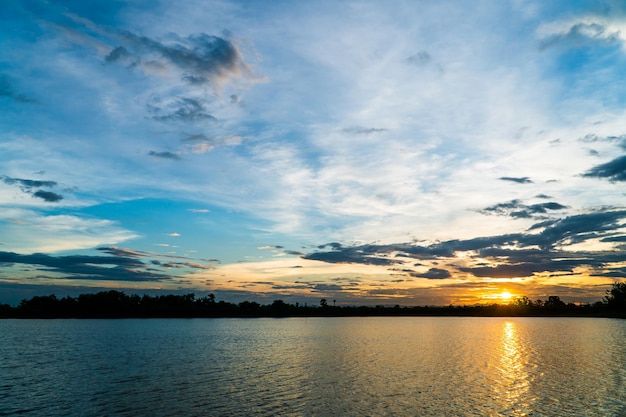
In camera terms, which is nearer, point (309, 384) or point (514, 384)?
point (309, 384)

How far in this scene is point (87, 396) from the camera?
44.1 m

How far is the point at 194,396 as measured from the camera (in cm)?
4366

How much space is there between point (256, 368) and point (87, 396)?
82.7ft

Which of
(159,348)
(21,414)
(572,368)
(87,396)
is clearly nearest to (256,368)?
(87,396)

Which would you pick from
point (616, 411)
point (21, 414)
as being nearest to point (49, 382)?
point (21, 414)

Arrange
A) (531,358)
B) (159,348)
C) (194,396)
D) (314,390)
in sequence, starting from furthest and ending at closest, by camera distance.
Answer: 1. (159,348)
2. (531,358)
3. (314,390)
4. (194,396)

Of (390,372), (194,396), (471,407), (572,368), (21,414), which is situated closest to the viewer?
(21,414)

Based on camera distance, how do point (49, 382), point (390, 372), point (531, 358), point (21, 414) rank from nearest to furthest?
point (21, 414) → point (49, 382) → point (390, 372) → point (531, 358)

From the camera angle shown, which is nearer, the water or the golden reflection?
the water

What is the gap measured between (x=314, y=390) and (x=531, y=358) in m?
53.7

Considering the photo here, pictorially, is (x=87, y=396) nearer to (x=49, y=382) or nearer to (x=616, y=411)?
(x=49, y=382)

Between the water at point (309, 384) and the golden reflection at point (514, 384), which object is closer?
the water at point (309, 384)

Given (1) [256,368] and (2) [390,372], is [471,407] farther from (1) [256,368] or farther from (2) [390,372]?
(1) [256,368]

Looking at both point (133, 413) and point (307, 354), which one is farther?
point (307, 354)
